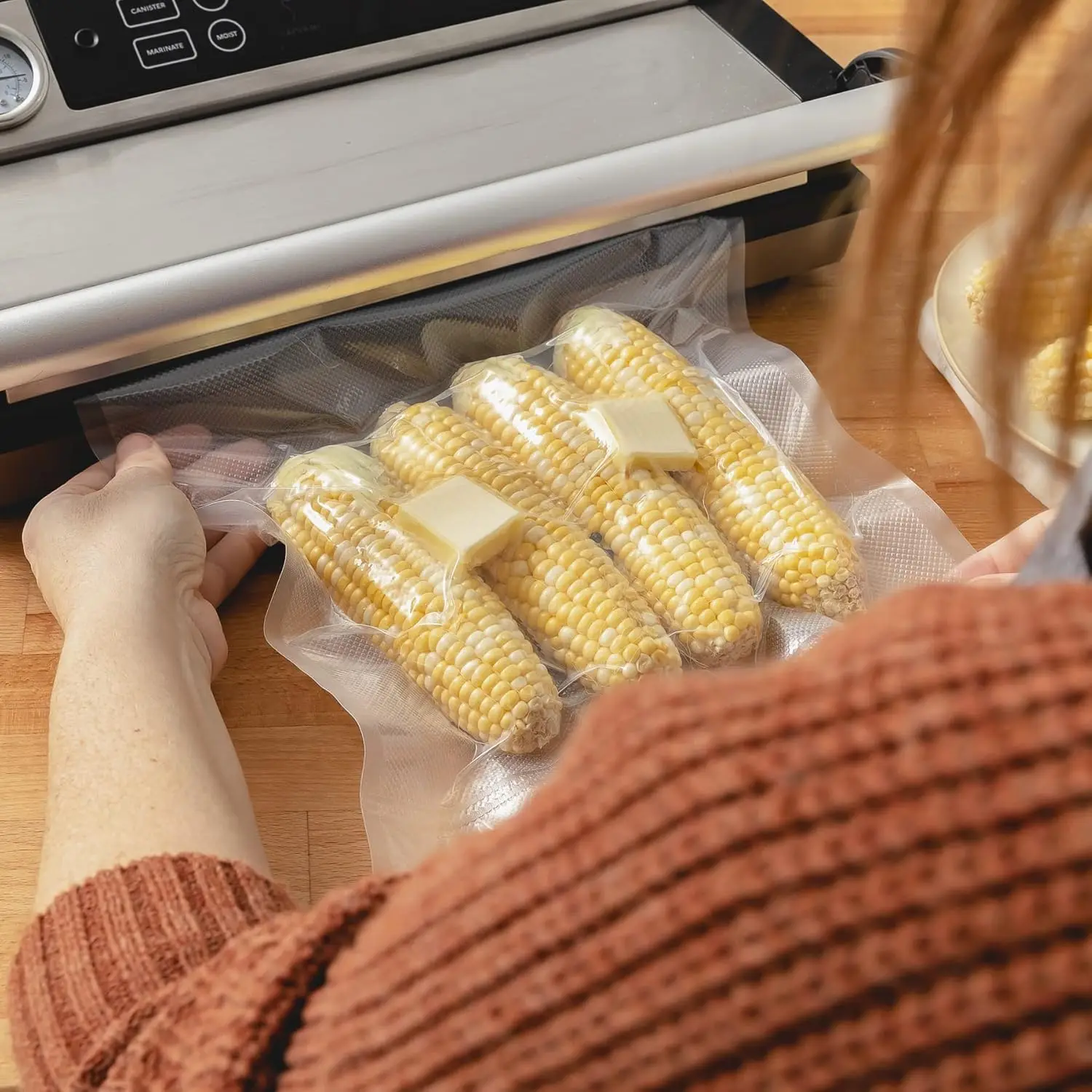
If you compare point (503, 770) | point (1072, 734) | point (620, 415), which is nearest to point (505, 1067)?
point (1072, 734)

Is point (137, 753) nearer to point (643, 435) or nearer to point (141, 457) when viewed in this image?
point (141, 457)

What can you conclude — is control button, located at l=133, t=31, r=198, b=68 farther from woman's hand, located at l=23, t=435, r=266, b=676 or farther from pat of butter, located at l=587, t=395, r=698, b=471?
pat of butter, located at l=587, t=395, r=698, b=471

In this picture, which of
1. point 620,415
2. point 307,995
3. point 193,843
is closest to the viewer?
point 307,995

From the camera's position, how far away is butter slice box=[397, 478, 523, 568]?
2.43ft

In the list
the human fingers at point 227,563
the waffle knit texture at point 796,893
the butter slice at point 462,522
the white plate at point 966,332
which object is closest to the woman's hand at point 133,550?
the human fingers at point 227,563

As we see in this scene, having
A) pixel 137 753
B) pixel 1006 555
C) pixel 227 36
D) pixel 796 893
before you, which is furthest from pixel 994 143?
pixel 227 36

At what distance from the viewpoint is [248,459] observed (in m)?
0.83

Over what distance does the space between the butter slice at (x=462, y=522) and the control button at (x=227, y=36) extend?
374 mm

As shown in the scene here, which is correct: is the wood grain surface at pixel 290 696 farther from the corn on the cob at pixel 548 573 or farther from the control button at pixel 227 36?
the control button at pixel 227 36

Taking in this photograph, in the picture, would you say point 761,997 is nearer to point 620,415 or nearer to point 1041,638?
point 1041,638

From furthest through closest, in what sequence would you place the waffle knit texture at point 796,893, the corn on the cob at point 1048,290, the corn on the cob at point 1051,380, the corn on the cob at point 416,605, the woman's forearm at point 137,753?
the corn on the cob at point 1051,380 < the corn on the cob at point 416,605 < the woman's forearm at point 137,753 < the corn on the cob at point 1048,290 < the waffle knit texture at point 796,893

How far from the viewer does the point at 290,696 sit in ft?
2.40

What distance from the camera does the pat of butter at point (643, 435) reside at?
0.80 m

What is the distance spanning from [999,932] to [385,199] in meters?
0.64
